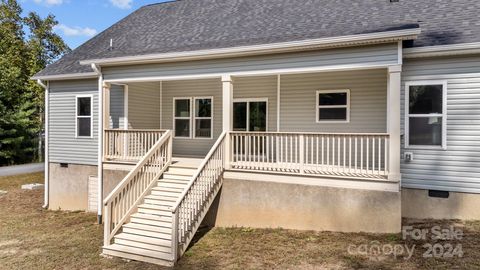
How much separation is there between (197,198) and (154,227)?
1048 mm

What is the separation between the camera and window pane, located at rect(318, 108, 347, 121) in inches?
331

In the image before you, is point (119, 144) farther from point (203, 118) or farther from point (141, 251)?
point (141, 251)

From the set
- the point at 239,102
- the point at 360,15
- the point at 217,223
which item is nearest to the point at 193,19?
the point at 239,102

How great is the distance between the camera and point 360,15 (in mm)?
8273

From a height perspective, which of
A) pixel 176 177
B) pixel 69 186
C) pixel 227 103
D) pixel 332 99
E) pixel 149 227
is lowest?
pixel 149 227

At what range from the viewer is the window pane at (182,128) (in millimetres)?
10695

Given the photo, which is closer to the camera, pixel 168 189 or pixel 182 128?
pixel 168 189

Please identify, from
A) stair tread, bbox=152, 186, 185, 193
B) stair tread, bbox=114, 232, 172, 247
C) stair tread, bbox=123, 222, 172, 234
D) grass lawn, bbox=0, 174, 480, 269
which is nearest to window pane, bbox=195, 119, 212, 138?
stair tread, bbox=152, 186, 185, 193

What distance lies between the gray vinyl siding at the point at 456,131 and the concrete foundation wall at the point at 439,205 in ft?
0.54

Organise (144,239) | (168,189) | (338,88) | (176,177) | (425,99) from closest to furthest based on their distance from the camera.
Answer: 1. (144,239)
2. (425,99)
3. (168,189)
4. (176,177)
5. (338,88)

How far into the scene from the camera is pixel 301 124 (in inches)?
348

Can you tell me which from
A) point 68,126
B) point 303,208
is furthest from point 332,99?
point 68,126

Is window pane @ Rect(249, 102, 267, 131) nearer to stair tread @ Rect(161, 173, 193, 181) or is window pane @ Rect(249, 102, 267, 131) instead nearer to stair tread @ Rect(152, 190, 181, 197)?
stair tread @ Rect(161, 173, 193, 181)

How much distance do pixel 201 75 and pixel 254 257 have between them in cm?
431
